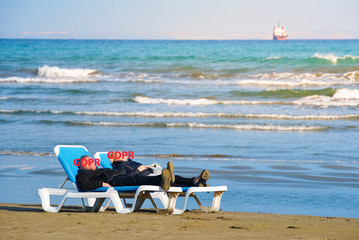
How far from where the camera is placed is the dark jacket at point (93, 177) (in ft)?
22.5

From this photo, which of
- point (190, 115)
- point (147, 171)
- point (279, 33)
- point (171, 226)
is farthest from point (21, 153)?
point (279, 33)

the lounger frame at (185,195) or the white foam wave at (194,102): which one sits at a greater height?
the lounger frame at (185,195)

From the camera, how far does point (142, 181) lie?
22.3 feet

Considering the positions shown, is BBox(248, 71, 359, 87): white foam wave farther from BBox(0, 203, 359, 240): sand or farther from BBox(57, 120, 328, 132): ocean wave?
BBox(0, 203, 359, 240): sand

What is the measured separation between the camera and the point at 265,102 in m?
22.3

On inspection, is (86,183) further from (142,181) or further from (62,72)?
(62,72)

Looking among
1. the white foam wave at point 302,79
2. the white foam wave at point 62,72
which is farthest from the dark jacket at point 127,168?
the white foam wave at point 62,72

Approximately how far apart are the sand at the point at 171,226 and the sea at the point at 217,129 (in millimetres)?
847

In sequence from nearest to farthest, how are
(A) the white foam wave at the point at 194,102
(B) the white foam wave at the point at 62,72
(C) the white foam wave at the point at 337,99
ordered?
(C) the white foam wave at the point at 337,99, (A) the white foam wave at the point at 194,102, (B) the white foam wave at the point at 62,72

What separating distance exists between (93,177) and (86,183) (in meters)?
0.12

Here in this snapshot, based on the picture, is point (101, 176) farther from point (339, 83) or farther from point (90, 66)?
point (90, 66)

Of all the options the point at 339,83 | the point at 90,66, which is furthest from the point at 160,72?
the point at 339,83

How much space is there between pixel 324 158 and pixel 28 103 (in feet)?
47.5
